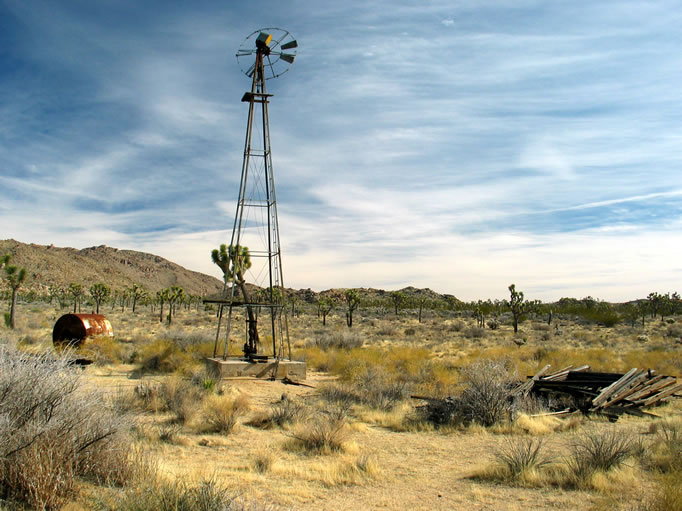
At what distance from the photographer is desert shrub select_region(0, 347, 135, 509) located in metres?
5.22

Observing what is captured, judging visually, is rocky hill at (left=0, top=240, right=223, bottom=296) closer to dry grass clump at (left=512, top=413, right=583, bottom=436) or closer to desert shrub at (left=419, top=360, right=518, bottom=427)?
desert shrub at (left=419, top=360, right=518, bottom=427)

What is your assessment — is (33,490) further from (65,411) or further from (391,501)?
(391,501)

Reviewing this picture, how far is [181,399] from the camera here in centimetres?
1166

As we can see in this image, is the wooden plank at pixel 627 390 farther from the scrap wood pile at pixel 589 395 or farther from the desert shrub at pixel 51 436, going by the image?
the desert shrub at pixel 51 436

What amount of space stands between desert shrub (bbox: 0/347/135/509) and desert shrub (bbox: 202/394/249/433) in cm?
377

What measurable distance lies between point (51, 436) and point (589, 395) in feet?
39.3

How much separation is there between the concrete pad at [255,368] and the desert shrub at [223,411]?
101 inches

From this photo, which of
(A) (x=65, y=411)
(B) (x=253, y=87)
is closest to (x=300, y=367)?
(B) (x=253, y=87)

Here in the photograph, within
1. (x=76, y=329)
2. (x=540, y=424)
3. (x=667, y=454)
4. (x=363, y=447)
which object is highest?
(x=76, y=329)

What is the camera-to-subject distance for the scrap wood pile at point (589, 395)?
12.2 m

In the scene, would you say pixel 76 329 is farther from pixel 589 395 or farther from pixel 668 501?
pixel 668 501

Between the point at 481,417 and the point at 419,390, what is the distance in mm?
4036

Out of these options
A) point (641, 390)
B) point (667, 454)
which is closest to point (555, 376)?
point (641, 390)

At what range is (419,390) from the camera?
50.5ft
